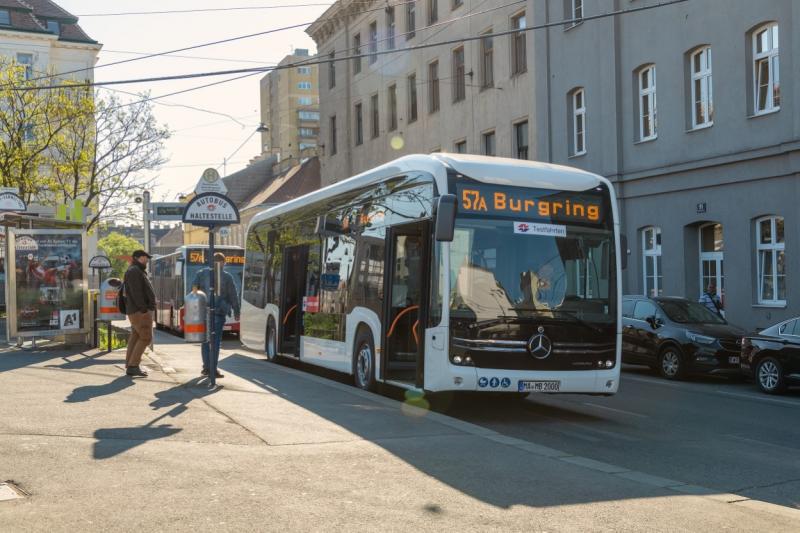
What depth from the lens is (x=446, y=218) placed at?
10.9m

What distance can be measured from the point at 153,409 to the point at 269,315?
29.7 ft

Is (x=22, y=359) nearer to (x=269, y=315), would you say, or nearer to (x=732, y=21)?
(x=269, y=315)

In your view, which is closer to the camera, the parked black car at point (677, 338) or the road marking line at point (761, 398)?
the road marking line at point (761, 398)

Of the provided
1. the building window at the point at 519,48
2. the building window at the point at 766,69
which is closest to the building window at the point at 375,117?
the building window at the point at 519,48

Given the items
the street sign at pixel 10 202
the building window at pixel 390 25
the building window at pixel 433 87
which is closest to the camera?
the street sign at pixel 10 202

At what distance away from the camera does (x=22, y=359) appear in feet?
55.8

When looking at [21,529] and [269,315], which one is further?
[269,315]

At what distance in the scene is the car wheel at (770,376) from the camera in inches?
619

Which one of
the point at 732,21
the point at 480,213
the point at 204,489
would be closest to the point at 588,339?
the point at 480,213

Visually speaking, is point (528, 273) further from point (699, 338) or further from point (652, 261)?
point (652, 261)

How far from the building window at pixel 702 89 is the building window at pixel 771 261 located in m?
2.99

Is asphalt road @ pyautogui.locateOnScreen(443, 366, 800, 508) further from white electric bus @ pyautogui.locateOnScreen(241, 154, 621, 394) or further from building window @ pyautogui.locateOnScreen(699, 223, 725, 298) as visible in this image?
building window @ pyautogui.locateOnScreen(699, 223, 725, 298)

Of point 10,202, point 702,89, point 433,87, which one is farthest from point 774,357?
point 433,87

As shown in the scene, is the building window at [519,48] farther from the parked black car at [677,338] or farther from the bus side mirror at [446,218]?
the bus side mirror at [446,218]
